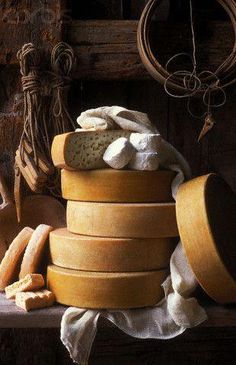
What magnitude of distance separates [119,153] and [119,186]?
0.08m

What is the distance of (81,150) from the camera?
1.42 meters

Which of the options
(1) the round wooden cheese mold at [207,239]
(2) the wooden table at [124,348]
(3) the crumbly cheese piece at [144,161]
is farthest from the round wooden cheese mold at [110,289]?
(2) the wooden table at [124,348]

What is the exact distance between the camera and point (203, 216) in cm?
134

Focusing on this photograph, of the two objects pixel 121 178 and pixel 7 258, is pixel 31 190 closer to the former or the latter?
pixel 7 258

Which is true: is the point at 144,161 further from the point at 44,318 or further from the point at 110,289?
the point at 44,318

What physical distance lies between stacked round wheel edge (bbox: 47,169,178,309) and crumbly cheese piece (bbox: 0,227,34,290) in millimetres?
122

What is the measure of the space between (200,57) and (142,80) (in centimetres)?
18

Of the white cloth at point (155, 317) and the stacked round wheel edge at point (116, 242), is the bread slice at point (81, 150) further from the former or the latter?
the white cloth at point (155, 317)

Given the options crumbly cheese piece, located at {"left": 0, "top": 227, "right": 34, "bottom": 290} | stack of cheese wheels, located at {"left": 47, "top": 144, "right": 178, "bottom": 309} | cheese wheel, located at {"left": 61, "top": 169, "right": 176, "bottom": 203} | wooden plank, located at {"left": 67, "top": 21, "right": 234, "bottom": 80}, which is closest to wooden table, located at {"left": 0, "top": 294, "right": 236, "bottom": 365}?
crumbly cheese piece, located at {"left": 0, "top": 227, "right": 34, "bottom": 290}

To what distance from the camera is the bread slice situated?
1.41m

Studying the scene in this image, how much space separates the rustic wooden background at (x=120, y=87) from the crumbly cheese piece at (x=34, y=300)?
1.18 ft

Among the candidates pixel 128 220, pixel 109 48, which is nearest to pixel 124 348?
pixel 128 220

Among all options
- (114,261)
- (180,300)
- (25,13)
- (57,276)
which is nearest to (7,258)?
(57,276)

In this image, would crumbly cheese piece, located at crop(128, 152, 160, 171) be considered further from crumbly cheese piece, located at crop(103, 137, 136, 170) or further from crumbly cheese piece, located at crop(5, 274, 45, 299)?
crumbly cheese piece, located at crop(5, 274, 45, 299)
